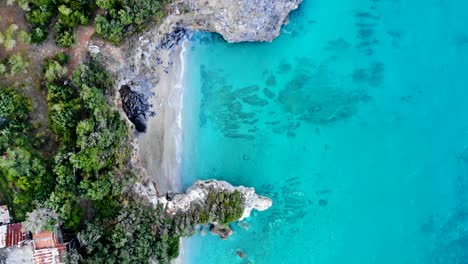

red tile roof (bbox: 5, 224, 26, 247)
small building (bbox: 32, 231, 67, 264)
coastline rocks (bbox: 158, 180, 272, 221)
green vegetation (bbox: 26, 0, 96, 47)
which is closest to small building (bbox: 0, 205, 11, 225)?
red tile roof (bbox: 5, 224, 26, 247)

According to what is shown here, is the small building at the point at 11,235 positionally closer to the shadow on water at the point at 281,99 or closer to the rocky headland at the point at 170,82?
the rocky headland at the point at 170,82

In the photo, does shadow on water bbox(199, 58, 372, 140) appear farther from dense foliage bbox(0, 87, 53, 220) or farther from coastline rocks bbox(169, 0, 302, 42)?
dense foliage bbox(0, 87, 53, 220)

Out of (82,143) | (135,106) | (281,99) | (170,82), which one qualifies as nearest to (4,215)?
(82,143)

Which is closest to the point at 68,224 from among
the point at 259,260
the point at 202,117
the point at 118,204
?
the point at 118,204

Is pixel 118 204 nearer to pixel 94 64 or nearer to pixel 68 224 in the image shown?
pixel 68 224

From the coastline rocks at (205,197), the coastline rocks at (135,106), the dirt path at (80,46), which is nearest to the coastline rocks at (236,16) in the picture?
the dirt path at (80,46)
